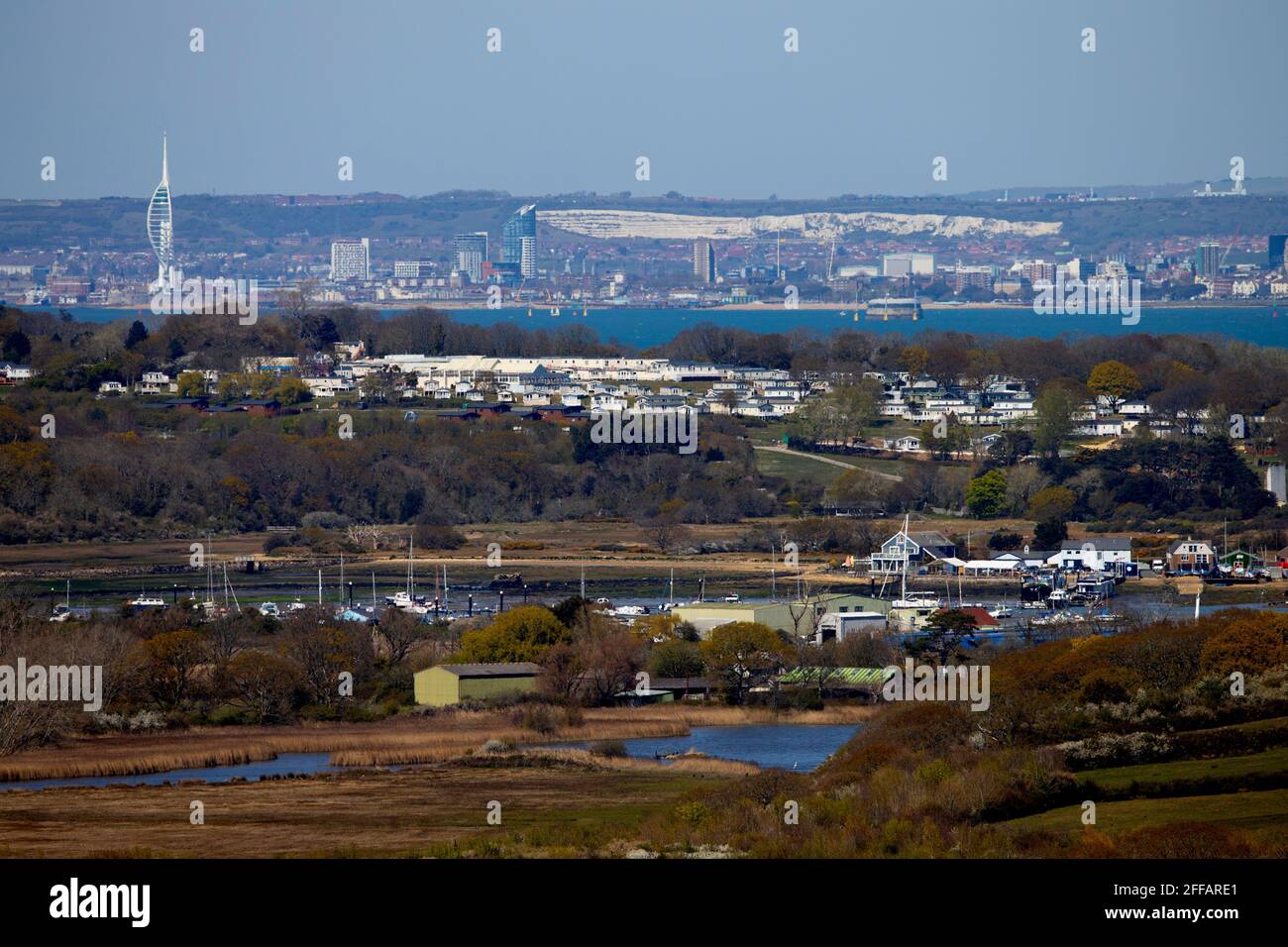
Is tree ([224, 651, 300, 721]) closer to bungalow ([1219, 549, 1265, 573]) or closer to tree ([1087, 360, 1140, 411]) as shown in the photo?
bungalow ([1219, 549, 1265, 573])

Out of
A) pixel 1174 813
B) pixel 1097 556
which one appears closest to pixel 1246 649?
pixel 1174 813

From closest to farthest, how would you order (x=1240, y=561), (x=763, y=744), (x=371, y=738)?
(x=763, y=744) → (x=371, y=738) → (x=1240, y=561)

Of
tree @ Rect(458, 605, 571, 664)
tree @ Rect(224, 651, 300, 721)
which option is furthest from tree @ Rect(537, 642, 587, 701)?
tree @ Rect(224, 651, 300, 721)

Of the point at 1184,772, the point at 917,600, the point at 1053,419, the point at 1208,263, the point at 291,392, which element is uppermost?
the point at 1208,263

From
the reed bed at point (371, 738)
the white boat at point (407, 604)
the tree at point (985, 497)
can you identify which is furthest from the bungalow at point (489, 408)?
the reed bed at point (371, 738)

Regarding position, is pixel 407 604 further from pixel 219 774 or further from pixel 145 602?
pixel 219 774

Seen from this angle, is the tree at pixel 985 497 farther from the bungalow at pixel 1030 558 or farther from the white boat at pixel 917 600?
the white boat at pixel 917 600
